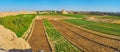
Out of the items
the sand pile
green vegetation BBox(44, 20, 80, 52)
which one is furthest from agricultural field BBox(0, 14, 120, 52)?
the sand pile

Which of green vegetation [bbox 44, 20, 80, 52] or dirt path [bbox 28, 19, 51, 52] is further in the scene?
dirt path [bbox 28, 19, 51, 52]

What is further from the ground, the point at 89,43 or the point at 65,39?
the point at 89,43

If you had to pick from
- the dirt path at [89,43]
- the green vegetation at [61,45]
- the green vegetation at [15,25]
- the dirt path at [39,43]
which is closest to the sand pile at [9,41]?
the dirt path at [39,43]

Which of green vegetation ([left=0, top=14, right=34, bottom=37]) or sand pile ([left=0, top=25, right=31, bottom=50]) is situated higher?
sand pile ([left=0, top=25, right=31, bottom=50])

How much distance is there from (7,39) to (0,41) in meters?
1.03

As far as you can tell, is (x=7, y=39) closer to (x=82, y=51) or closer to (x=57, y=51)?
(x=57, y=51)

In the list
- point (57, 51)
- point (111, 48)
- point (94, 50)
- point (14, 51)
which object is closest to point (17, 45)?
point (14, 51)

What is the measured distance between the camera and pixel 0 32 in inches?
613

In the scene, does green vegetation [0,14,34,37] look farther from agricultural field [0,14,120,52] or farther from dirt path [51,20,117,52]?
dirt path [51,20,117,52]

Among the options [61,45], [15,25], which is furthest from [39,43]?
[15,25]

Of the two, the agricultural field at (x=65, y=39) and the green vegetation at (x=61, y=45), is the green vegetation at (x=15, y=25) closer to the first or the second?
the agricultural field at (x=65, y=39)

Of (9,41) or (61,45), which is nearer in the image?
(9,41)

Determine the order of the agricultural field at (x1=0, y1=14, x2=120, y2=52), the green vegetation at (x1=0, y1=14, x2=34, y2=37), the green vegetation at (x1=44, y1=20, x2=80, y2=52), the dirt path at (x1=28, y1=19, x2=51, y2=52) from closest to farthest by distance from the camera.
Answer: the green vegetation at (x1=44, y1=20, x2=80, y2=52) → the dirt path at (x1=28, y1=19, x2=51, y2=52) → the agricultural field at (x1=0, y1=14, x2=120, y2=52) → the green vegetation at (x1=0, y1=14, x2=34, y2=37)

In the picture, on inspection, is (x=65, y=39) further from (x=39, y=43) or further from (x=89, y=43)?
(x=39, y=43)
